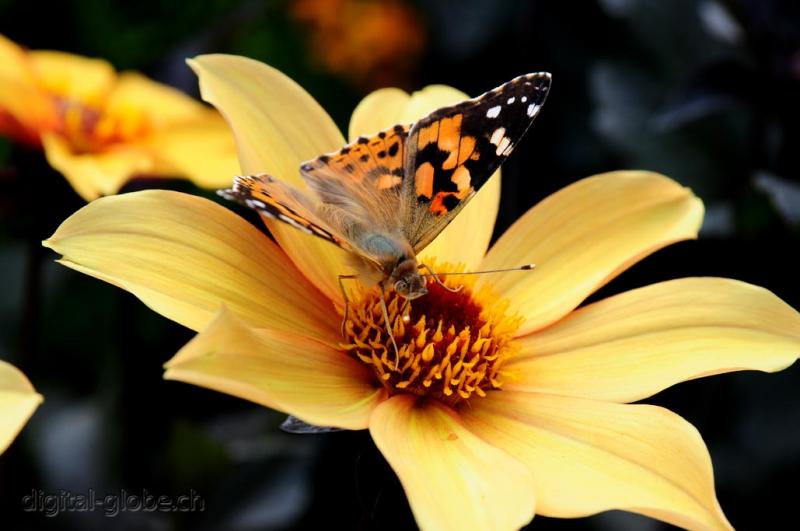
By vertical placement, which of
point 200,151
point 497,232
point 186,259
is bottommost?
point 497,232

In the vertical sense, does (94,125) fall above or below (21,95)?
below

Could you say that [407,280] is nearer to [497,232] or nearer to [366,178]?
[366,178]

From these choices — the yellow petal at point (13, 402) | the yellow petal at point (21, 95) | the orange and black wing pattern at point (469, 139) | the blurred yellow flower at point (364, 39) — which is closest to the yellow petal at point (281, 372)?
the yellow petal at point (13, 402)

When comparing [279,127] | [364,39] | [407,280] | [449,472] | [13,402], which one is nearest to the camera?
[13,402]

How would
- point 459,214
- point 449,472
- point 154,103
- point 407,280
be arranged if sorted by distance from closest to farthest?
point 449,472 → point 407,280 → point 459,214 → point 154,103

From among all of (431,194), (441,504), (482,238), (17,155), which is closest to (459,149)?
(431,194)

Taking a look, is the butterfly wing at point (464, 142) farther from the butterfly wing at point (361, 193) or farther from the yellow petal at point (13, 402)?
the yellow petal at point (13, 402)

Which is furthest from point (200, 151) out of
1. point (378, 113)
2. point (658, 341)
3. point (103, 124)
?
point (658, 341)

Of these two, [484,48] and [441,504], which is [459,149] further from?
[484,48]

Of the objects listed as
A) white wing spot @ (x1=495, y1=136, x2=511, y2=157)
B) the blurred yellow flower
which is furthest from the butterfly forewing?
the blurred yellow flower
